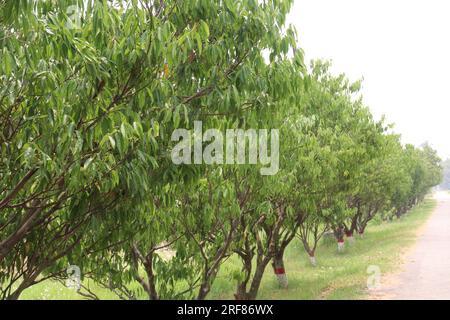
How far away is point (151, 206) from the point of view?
5176mm

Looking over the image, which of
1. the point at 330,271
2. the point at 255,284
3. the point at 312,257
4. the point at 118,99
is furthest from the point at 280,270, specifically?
the point at 118,99

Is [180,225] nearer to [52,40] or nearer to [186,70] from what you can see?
[186,70]

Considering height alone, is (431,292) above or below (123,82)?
below

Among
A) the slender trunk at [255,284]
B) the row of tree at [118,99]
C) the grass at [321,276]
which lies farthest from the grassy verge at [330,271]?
the row of tree at [118,99]

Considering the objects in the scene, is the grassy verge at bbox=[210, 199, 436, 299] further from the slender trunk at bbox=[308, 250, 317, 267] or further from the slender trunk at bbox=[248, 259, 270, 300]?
the slender trunk at bbox=[248, 259, 270, 300]

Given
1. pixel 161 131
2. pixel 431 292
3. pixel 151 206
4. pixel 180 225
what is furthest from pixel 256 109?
pixel 431 292

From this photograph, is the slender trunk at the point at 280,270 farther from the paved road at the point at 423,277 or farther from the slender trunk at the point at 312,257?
the slender trunk at the point at 312,257

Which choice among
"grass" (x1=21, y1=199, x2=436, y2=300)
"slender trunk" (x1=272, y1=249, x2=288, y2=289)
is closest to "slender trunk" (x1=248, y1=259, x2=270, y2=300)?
"grass" (x1=21, y1=199, x2=436, y2=300)

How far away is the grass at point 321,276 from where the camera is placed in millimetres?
16297

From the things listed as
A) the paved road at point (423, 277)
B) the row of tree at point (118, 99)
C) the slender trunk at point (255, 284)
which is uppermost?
the row of tree at point (118, 99)

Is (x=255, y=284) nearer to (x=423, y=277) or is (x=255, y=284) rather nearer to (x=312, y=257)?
(x=423, y=277)

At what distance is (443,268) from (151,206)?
16.3 m

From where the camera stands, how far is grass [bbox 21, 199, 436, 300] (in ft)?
53.5
